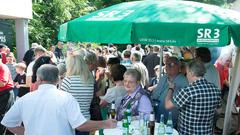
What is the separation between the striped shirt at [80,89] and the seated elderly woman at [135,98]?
1.61 feet

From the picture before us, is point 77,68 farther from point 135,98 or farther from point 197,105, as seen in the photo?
point 197,105

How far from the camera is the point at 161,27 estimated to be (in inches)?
163

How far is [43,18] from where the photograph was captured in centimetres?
2278

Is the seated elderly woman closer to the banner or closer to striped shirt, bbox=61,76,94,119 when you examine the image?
striped shirt, bbox=61,76,94,119

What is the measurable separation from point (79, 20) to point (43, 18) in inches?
739

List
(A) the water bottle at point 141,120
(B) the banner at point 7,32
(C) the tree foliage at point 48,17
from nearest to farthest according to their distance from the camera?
(A) the water bottle at point 141,120
(B) the banner at point 7,32
(C) the tree foliage at point 48,17

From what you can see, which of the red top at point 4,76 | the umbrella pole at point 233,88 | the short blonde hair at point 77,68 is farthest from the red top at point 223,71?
the red top at point 4,76

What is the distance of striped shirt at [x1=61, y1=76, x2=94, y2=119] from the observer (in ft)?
16.0

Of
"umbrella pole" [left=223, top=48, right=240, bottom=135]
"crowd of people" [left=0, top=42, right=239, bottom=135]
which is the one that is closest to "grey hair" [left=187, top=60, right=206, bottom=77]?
"crowd of people" [left=0, top=42, right=239, bottom=135]

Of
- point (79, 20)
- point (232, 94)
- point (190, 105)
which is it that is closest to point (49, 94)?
point (79, 20)

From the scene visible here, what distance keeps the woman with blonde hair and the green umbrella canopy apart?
44 cm

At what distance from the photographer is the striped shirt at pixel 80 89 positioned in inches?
192

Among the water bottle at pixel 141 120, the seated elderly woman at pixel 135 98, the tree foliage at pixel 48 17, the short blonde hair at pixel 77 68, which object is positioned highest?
the tree foliage at pixel 48 17

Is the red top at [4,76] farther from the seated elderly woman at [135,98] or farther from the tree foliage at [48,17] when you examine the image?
the tree foliage at [48,17]
